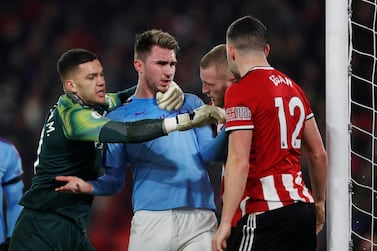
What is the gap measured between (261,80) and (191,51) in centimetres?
613

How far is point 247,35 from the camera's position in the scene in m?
4.16

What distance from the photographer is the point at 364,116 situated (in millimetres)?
8570

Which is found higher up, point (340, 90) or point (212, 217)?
point (340, 90)

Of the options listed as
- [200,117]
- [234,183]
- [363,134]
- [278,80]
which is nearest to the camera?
[234,183]

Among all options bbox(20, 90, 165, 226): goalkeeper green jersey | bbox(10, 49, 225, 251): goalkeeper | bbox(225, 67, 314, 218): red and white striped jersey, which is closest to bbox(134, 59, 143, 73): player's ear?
bbox(10, 49, 225, 251): goalkeeper

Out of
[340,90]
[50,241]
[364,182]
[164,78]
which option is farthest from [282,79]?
[364,182]

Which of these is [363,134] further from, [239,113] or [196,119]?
[239,113]

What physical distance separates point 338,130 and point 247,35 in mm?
847

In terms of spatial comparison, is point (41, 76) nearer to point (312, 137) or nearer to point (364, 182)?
point (364, 182)

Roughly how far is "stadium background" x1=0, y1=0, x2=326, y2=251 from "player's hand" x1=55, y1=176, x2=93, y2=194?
4512 mm

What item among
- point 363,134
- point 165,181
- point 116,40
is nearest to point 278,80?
point 165,181

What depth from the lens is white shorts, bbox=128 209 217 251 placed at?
4648 millimetres

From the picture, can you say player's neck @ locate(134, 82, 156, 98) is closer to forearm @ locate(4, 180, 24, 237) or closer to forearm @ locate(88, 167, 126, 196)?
forearm @ locate(88, 167, 126, 196)

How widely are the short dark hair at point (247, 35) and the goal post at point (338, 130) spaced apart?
2.18 feet
